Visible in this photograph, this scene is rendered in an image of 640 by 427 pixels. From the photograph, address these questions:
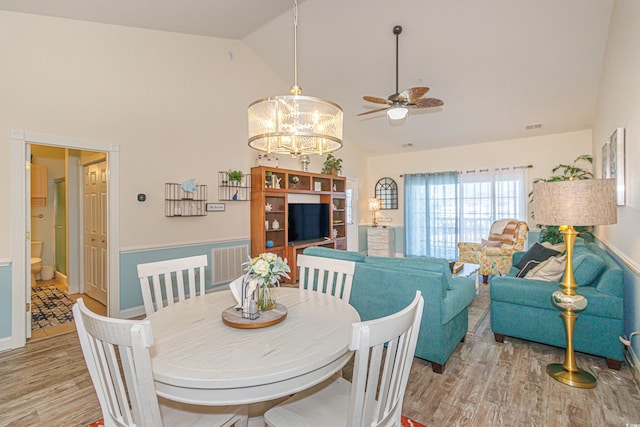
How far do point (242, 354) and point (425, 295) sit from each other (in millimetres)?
1619

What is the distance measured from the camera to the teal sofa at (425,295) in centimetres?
239

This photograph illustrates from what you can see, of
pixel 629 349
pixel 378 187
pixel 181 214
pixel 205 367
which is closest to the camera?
pixel 205 367

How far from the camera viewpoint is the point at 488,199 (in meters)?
6.42

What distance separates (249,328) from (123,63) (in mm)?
3653

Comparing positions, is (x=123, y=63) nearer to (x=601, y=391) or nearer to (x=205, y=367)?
(x=205, y=367)

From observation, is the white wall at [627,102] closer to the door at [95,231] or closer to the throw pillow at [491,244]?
the throw pillow at [491,244]

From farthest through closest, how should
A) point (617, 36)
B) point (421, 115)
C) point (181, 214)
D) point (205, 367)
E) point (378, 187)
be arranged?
1. point (378, 187)
2. point (421, 115)
3. point (181, 214)
4. point (617, 36)
5. point (205, 367)

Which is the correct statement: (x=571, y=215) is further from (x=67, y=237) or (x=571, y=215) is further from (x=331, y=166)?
(x=67, y=237)

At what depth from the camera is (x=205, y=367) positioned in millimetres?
1166

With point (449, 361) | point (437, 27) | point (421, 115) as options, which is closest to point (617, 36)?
point (437, 27)

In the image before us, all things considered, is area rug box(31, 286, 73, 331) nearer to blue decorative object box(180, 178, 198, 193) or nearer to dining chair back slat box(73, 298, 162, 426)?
blue decorative object box(180, 178, 198, 193)

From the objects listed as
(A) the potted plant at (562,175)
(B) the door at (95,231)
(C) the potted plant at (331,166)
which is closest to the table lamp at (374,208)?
(C) the potted plant at (331,166)

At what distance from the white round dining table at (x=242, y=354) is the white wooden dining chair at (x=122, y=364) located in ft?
0.31

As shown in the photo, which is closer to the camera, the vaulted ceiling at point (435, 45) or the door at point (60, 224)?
the vaulted ceiling at point (435, 45)
